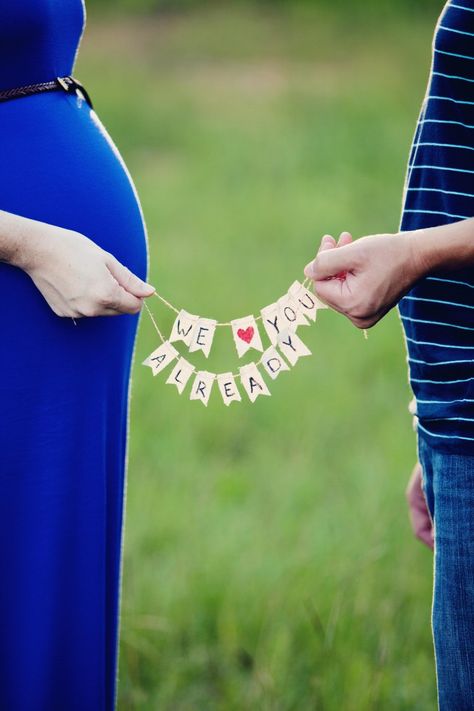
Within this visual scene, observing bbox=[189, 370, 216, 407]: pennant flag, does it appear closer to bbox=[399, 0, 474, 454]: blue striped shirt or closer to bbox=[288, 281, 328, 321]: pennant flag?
bbox=[288, 281, 328, 321]: pennant flag

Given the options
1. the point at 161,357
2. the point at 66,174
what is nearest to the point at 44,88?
the point at 66,174

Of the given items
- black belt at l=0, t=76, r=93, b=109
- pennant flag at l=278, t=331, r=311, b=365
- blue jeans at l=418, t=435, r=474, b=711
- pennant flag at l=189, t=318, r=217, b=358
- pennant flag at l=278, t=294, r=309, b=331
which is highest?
black belt at l=0, t=76, r=93, b=109

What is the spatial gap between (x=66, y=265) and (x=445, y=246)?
51 cm

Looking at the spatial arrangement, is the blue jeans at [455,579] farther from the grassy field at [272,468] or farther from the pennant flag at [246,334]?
the grassy field at [272,468]

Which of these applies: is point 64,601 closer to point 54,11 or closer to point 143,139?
point 54,11

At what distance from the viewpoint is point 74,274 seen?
4.13 feet

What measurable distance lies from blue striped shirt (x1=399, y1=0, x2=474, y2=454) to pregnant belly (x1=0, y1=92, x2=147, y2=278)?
1.50 feet

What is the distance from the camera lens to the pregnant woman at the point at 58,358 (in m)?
1.30

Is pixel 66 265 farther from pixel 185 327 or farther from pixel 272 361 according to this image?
pixel 272 361

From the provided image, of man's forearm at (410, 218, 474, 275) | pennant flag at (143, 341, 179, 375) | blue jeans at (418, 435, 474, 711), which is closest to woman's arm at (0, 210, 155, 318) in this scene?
pennant flag at (143, 341, 179, 375)

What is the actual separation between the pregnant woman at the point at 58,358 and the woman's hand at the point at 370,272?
27 cm

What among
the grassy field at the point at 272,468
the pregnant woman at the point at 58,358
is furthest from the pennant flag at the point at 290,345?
the grassy field at the point at 272,468

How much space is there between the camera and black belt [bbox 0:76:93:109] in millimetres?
1364

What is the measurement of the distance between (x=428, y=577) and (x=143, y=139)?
213 inches
